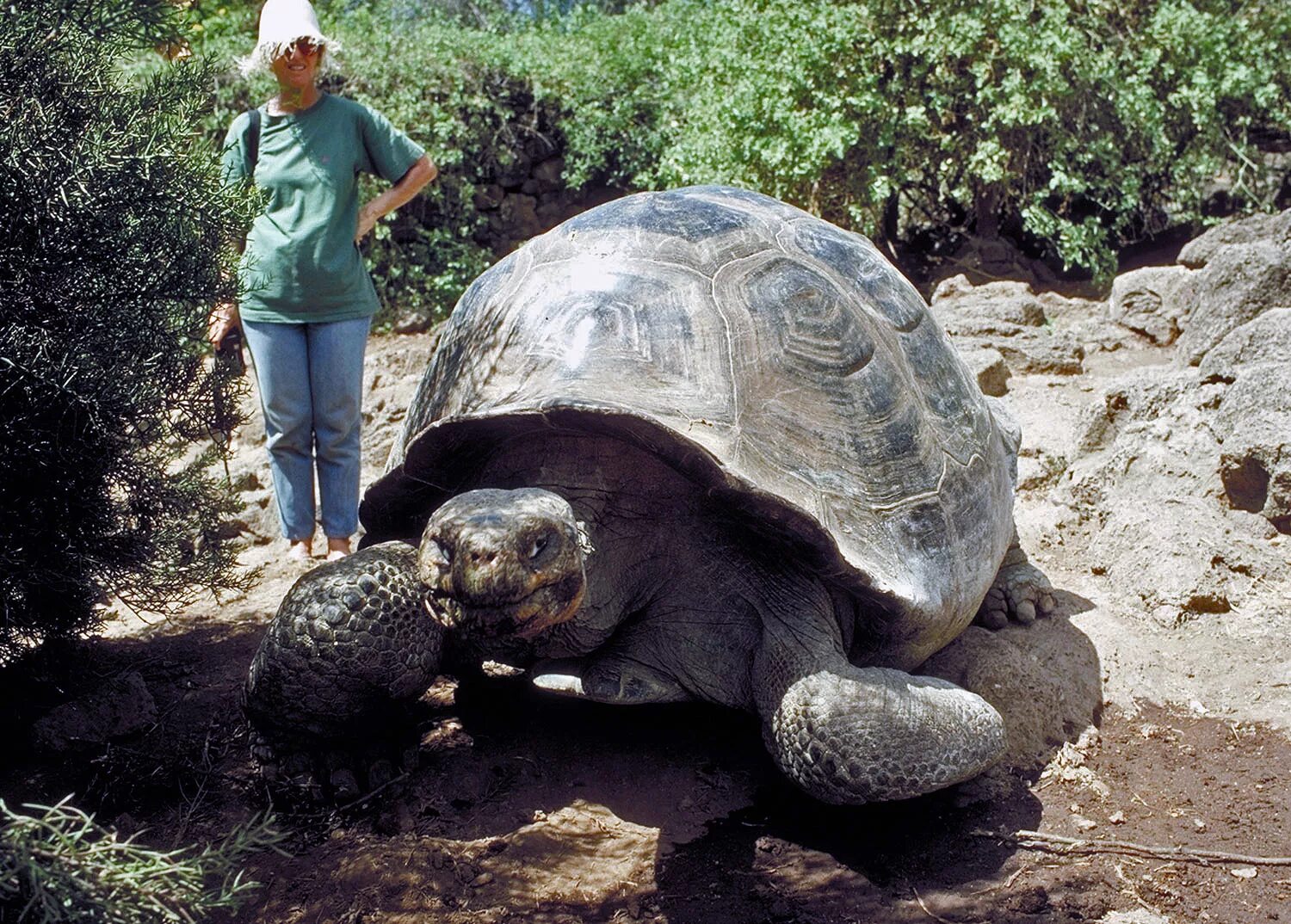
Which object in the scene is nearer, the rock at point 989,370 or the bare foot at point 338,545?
the bare foot at point 338,545

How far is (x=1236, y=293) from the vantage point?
4797 mm

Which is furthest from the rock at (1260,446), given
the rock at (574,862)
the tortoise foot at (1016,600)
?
the rock at (574,862)

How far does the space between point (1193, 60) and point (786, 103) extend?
101 inches

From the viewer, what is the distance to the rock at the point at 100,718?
2.52 meters

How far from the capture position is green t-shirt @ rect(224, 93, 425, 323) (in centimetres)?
356

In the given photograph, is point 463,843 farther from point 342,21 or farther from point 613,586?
point 342,21

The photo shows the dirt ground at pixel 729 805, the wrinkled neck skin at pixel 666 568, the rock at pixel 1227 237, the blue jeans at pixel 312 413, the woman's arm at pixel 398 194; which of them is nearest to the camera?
the dirt ground at pixel 729 805

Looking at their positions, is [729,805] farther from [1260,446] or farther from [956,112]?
[956,112]

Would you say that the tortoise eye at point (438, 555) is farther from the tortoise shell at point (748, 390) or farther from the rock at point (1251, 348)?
the rock at point (1251, 348)

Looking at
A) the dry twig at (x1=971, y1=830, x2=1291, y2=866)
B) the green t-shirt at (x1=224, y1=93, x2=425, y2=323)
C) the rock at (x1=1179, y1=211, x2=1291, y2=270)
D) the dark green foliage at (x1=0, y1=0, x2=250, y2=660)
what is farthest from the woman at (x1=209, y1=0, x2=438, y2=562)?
the rock at (x1=1179, y1=211, x2=1291, y2=270)

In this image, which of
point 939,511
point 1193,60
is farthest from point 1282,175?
point 939,511

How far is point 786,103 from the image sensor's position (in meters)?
6.57

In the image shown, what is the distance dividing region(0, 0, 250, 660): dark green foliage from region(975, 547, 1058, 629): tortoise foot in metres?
2.21

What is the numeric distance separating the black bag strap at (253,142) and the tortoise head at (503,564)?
2029mm
